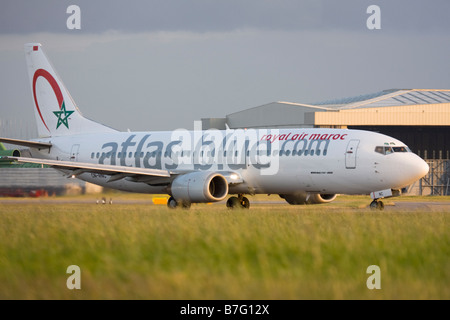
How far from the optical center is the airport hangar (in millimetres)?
63000

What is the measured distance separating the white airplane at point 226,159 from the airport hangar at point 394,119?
2382cm

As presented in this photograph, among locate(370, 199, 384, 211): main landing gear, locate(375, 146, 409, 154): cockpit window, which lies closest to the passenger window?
locate(375, 146, 409, 154): cockpit window

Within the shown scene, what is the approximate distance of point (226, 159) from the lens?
1427 inches

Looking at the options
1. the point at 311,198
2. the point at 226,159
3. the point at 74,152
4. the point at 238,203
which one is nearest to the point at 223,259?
the point at 226,159

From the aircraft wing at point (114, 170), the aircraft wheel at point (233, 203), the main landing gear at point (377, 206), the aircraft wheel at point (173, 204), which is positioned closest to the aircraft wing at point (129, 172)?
the aircraft wing at point (114, 170)

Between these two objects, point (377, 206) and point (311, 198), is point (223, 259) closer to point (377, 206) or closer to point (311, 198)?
point (377, 206)

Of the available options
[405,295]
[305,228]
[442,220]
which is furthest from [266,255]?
[442,220]

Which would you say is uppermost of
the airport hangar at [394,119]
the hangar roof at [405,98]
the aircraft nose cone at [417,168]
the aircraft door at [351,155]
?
the hangar roof at [405,98]

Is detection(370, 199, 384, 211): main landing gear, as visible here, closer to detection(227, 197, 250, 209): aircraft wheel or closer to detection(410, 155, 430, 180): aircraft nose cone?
detection(410, 155, 430, 180): aircraft nose cone

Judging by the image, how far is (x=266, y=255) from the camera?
1409 centimetres

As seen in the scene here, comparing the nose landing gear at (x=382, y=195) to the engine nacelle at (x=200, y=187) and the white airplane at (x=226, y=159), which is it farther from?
the engine nacelle at (x=200, y=187)

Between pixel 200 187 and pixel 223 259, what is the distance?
20.1 meters

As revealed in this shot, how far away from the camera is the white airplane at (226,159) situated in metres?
32.3

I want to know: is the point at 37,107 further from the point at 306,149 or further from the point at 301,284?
the point at 301,284
